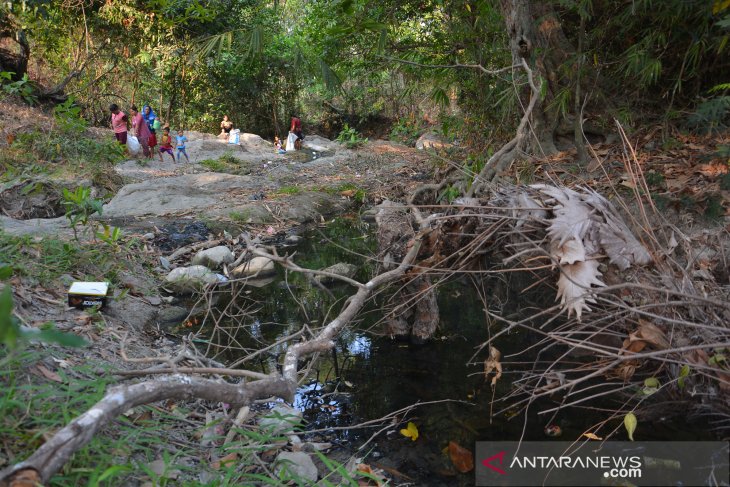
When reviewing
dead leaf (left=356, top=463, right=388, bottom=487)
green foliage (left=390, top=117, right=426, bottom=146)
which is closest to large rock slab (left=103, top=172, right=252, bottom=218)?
dead leaf (left=356, top=463, right=388, bottom=487)

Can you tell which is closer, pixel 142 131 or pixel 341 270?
pixel 341 270

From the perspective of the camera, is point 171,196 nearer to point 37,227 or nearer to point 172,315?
point 37,227

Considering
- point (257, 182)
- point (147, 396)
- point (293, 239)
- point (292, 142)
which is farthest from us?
point (292, 142)

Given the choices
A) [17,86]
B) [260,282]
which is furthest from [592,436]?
[17,86]

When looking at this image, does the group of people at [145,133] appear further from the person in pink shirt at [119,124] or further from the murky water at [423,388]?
the murky water at [423,388]

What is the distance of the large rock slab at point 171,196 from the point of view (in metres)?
7.62

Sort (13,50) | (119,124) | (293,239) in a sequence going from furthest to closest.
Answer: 1. (13,50)
2. (119,124)
3. (293,239)

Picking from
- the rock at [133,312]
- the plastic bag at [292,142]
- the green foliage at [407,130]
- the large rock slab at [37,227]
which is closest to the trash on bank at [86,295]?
the rock at [133,312]

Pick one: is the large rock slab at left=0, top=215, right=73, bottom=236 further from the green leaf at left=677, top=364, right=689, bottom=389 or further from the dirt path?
the green leaf at left=677, top=364, right=689, bottom=389

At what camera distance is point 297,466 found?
104 inches

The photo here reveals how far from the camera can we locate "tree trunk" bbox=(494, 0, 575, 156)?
5.50m

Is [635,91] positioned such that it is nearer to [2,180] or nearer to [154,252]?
[154,252]

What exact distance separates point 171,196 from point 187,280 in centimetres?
317

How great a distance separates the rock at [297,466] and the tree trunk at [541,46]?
379cm
